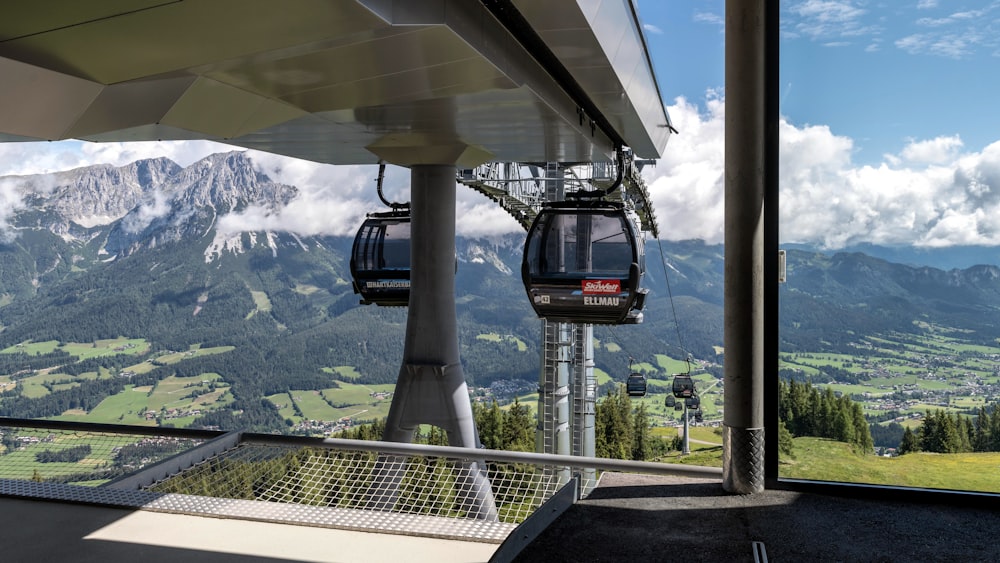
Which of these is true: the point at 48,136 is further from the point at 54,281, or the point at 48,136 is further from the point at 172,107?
the point at 54,281

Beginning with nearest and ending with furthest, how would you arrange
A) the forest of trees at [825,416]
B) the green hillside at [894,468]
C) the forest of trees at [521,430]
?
the green hillside at [894,468]
the forest of trees at [825,416]
the forest of trees at [521,430]

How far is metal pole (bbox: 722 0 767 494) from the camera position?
3.52 m

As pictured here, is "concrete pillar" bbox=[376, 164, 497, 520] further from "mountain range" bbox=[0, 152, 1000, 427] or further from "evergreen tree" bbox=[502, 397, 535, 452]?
"mountain range" bbox=[0, 152, 1000, 427]

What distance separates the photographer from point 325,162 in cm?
847

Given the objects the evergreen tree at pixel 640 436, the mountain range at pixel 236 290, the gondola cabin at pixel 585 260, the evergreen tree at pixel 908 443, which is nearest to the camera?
the gondola cabin at pixel 585 260

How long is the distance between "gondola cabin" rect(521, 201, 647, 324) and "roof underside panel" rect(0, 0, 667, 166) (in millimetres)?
1545

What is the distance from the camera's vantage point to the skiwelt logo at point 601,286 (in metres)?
7.44

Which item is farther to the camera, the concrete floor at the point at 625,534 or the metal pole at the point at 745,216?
the metal pole at the point at 745,216

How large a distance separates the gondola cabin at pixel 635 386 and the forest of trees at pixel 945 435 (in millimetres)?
6413

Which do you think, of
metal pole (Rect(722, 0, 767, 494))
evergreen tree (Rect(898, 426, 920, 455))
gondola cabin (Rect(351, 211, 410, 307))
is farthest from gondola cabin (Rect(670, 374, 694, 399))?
metal pole (Rect(722, 0, 767, 494))

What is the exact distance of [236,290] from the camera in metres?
139

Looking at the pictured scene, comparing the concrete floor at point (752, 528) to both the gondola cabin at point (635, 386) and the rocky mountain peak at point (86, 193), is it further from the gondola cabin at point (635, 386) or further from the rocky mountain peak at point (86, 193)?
the rocky mountain peak at point (86, 193)

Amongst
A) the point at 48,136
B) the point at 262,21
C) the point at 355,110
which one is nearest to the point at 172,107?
the point at 48,136

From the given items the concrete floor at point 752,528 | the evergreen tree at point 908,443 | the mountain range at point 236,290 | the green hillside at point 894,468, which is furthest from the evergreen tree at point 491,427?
the mountain range at point 236,290
